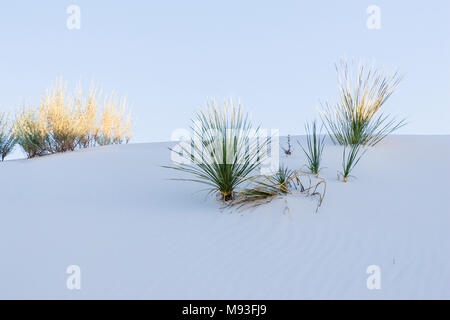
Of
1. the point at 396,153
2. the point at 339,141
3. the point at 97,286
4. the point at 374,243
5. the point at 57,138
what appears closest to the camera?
the point at 97,286

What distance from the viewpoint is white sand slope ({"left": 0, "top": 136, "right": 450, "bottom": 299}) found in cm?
194

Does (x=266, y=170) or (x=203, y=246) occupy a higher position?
(x=266, y=170)

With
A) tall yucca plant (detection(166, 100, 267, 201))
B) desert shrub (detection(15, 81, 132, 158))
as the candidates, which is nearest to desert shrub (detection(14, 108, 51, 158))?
desert shrub (detection(15, 81, 132, 158))

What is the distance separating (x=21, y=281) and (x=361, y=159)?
371 cm

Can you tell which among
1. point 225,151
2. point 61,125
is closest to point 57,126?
point 61,125

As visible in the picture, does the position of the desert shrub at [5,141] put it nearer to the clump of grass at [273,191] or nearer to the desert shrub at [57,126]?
the desert shrub at [57,126]

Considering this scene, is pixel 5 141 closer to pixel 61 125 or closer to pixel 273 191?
pixel 61 125

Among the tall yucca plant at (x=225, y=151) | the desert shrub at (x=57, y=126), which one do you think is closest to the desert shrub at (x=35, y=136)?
the desert shrub at (x=57, y=126)

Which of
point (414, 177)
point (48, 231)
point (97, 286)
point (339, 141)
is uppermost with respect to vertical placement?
point (339, 141)

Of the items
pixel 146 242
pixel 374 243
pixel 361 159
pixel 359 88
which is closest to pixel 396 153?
Result: pixel 361 159

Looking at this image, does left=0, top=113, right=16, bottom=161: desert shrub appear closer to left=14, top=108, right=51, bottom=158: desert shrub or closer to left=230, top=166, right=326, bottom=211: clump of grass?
left=14, top=108, right=51, bottom=158: desert shrub

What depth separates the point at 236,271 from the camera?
208 cm

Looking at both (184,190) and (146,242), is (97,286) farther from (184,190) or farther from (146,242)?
(184,190)

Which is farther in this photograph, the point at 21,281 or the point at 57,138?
the point at 57,138
